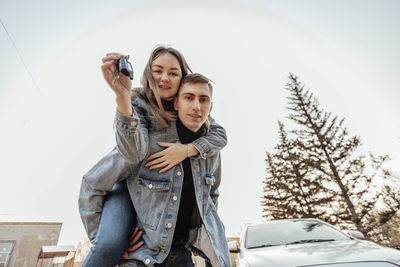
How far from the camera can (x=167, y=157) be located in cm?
115

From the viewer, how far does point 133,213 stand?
1.14 m

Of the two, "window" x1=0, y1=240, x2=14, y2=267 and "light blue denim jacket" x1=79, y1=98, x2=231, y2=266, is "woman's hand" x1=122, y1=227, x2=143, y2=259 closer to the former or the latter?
"light blue denim jacket" x1=79, y1=98, x2=231, y2=266

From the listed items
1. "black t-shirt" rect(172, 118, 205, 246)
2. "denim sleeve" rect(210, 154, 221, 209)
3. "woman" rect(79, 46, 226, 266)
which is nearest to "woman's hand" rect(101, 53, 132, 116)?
"woman" rect(79, 46, 226, 266)

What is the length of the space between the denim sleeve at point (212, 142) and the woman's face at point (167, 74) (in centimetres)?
42

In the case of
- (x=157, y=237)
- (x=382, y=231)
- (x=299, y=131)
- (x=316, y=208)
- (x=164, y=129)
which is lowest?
(x=382, y=231)

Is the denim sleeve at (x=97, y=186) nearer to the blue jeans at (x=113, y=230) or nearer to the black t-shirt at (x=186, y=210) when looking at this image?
the blue jeans at (x=113, y=230)

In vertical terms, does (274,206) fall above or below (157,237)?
below

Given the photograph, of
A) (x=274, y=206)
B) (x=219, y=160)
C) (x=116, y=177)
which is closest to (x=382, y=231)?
(x=274, y=206)

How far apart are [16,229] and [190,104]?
1359 centimetres

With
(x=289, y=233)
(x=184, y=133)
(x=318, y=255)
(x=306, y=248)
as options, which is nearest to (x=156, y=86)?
(x=184, y=133)

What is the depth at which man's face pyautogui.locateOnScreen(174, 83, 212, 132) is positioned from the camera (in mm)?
1371

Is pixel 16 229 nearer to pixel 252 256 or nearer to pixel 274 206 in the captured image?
pixel 252 256

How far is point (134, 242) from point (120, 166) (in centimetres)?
40

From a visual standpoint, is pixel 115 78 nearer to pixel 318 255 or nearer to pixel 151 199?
pixel 151 199
